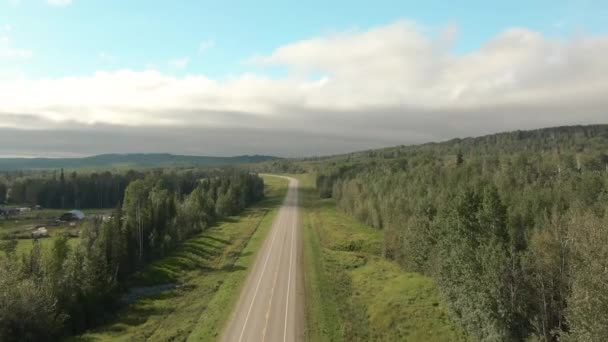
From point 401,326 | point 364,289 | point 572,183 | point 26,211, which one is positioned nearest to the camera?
point 401,326

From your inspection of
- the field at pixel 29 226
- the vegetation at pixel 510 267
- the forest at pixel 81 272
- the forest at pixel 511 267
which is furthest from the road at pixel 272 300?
the field at pixel 29 226

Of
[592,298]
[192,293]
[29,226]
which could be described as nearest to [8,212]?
[29,226]

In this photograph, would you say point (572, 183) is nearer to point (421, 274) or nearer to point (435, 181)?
point (435, 181)

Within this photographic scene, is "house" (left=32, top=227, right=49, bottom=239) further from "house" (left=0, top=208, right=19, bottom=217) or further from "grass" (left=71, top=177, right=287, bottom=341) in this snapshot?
"house" (left=0, top=208, right=19, bottom=217)

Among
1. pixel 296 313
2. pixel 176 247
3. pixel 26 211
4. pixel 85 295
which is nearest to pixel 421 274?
pixel 296 313

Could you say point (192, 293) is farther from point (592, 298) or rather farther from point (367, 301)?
point (592, 298)
